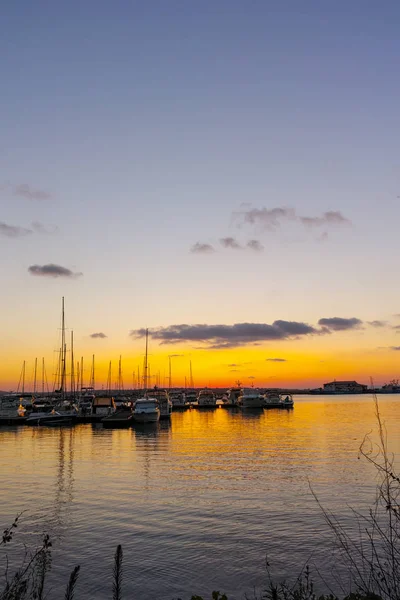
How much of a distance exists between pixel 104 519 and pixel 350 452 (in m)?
30.8

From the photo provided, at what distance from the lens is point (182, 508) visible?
87.9ft

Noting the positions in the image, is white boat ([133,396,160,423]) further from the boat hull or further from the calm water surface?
the calm water surface

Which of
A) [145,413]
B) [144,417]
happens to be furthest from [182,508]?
[144,417]

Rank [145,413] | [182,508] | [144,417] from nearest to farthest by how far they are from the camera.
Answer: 1. [182,508]
2. [145,413]
3. [144,417]

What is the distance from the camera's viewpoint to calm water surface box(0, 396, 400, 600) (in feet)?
58.5

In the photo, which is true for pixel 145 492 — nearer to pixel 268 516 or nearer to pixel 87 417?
pixel 268 516

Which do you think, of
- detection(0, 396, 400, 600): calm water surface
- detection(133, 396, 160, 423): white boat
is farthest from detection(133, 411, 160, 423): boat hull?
detection(0, 396, 400, 600): calm water surface

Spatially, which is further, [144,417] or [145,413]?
[144,417]

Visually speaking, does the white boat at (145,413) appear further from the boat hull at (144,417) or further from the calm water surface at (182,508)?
the calm water surface at (182,508)

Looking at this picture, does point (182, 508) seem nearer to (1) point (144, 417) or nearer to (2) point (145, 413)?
(2) point (145, 413)

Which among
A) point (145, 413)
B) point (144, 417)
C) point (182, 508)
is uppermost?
point (145, 413)

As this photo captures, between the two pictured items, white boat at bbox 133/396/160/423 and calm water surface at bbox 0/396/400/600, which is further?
white boat at bbox 133/396/160/423

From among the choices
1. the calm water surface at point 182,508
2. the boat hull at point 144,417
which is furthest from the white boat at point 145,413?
the calm water surface at point 182,508

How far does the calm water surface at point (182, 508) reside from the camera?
17.8m
